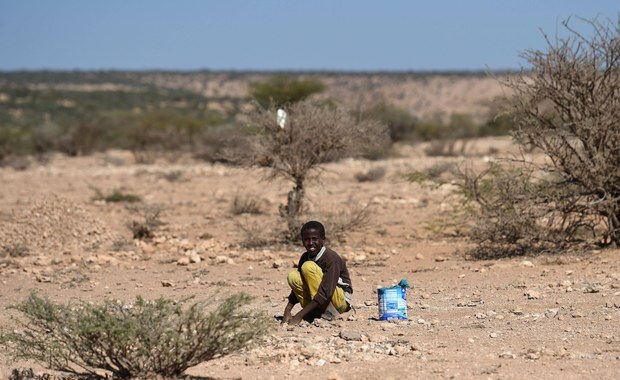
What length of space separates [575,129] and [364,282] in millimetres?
2991

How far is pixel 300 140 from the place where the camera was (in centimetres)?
1381

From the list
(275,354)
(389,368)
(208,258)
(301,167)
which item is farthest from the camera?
(301,167)

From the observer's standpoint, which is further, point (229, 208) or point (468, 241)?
point (229, 208)

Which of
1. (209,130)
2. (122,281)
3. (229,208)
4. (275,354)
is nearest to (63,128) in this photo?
(209,130)

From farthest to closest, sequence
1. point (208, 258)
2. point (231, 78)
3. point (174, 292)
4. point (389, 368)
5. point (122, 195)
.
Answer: point (231, 78) → point (122, 195) → point (208, 258) → point (174, 292) → point (389, 368)

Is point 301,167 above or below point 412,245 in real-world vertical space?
above

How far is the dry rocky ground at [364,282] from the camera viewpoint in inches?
270

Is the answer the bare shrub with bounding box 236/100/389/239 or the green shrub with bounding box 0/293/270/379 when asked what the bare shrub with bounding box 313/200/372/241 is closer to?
the bare shrub with bounding box 236/100/389/239

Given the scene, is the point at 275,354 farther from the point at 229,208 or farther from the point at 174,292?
the point at 229,208

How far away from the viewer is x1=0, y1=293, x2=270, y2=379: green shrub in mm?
6082

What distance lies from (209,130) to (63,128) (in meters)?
6.96

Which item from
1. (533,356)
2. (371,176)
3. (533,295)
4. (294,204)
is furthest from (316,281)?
(371,176)

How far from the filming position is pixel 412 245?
13281 millimetres

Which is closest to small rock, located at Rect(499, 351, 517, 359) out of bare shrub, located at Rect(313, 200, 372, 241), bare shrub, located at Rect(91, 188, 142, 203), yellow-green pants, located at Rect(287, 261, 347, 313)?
yellow-green pants, located at Rect(287, 261, 347, 313)
